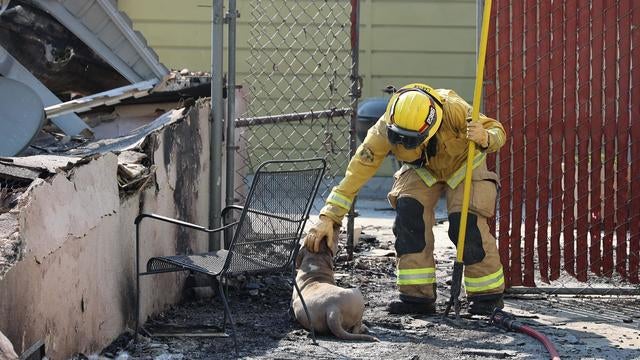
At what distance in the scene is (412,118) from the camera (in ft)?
20.5

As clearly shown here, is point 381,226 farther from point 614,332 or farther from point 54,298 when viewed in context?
point 54,298

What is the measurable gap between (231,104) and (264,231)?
1.60 meters

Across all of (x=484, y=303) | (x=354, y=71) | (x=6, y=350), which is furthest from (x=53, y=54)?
(x=6, y=350)

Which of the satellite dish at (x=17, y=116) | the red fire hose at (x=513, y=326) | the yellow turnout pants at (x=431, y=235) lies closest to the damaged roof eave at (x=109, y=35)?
the satellite dish at (x=17, y=116)

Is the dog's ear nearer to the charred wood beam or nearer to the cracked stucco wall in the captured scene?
the cracked stucco wall

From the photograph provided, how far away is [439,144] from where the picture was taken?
6594 millimetres

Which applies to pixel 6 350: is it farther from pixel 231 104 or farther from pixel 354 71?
pixel 354 71

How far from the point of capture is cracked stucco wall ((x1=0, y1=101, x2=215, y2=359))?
4.41 m

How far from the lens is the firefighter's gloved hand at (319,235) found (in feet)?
21.8

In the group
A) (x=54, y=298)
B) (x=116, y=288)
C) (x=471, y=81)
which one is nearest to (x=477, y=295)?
(x=116, y=288)

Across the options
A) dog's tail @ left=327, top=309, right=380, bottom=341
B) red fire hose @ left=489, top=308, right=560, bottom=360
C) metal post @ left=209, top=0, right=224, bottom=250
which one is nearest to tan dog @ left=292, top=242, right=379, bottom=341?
dog's tail @ left=327, top=309, right=380, bottom=341

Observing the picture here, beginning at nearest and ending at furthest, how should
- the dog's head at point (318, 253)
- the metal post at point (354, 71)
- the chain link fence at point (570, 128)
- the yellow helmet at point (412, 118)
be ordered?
the yellow helmet at point (412, 118) → the dog's head at point (318, 253) → the chain link fence at point (570, 128) → the metal post at point (354, 71)

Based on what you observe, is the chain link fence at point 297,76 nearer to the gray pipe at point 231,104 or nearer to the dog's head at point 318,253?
the gray pipe at point 231,104

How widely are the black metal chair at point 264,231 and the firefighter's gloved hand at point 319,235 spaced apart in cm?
63
